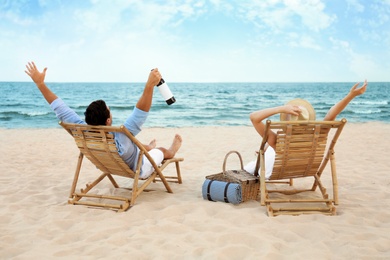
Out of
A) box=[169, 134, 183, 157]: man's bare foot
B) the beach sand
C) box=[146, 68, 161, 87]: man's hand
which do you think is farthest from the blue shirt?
box=[169, 134, 183, 157]: man's bare foot

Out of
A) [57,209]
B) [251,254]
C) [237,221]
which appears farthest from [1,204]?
[251,254]

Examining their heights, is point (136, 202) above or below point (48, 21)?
below

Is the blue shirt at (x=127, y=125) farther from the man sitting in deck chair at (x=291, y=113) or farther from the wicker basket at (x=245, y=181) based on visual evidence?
the man sitting in deck chair at (x=291, y=113)

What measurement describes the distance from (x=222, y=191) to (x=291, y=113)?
3.40 ft

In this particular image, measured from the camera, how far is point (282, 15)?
134 ft

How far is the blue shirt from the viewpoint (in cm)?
366

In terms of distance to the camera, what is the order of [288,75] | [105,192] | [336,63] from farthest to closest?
1. [288,75]
2. [336,63]
3. [105,192]

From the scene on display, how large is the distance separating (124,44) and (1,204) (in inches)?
1429

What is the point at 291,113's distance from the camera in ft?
11.2

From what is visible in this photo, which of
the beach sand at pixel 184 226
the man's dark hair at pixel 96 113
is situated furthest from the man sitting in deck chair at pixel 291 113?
the man's dark hair at pixel 96 113

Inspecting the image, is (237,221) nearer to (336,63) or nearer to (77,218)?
(77,218)

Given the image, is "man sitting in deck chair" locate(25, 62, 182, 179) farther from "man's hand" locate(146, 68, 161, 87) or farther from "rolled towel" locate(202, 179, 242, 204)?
"rolled towel" locate(202, 179, 242, 204)

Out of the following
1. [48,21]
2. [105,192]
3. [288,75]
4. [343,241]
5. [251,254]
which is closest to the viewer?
[251,254]

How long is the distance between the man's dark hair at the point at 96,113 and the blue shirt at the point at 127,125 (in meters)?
0.19
